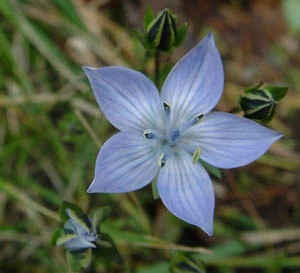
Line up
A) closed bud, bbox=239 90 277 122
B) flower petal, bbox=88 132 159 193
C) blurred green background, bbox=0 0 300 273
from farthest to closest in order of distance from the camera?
blurred green background, bbox=0 0 300 273 → closed bud, bbox=239 90 277 122 → flower petal, bbox=88 132 159 193

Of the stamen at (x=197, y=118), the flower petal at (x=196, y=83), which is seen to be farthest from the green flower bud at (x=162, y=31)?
the stamen at (x=197, y=118)

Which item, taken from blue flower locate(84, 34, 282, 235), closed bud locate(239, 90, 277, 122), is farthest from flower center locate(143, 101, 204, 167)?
closed bud locate(239, 90, 277, 122)

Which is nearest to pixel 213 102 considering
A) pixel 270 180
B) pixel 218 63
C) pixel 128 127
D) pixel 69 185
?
pixel 218 63

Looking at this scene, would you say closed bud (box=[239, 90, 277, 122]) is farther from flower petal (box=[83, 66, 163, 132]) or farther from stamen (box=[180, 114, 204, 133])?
flower petal (box=[83, 66, 163, 132])

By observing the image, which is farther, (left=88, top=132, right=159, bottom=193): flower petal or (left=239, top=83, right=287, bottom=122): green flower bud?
(left=239, top=83, right=287, bottom=122): green flower bud

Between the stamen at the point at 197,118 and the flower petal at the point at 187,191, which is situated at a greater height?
the stamen at the point at 197,118

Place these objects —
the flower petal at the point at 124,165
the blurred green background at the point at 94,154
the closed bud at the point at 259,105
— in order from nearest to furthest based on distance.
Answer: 1. the flower petal at the point at 124,165
2. the closed bud at the point at 259,105
3. the blurred green background at the point at 94,154

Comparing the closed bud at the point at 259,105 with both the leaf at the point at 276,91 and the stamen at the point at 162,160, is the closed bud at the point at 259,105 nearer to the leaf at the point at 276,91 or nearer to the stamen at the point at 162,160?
the leaf at the point at 276,91

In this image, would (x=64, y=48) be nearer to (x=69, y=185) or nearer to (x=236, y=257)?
(x=69, y=185)
